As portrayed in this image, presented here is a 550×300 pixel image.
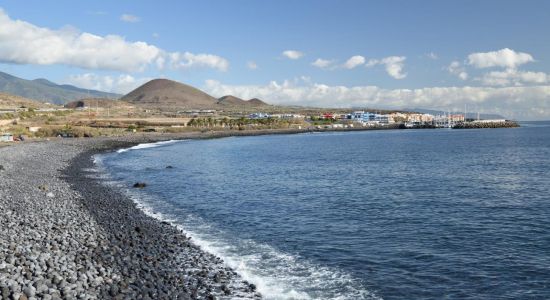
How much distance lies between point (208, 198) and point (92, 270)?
26.8 meters

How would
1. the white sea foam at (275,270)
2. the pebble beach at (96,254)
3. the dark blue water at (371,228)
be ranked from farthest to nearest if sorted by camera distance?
the dark blue water at (371,228) < the white sea foam at (275,270) < the pebble beach at (96,254)

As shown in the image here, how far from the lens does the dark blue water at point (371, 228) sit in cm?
2236

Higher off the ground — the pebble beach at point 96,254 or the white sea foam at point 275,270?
the pebble beach at point 96,254

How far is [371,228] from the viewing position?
109ft

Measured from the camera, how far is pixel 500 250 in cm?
2719

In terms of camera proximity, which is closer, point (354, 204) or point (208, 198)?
point (354, 204)

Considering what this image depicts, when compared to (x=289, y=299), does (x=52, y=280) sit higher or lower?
higher

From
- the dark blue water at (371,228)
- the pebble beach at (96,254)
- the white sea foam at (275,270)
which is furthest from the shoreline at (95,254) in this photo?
the dark blue water at (371,228)

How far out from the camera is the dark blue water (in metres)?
22.4

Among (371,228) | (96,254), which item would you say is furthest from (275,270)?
(371,228)

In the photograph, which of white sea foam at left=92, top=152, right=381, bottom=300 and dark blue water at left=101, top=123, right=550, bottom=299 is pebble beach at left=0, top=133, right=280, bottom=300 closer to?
white sea foam at left=92, top=152, right=381, bottom=300

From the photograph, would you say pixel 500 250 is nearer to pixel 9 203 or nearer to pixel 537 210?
pixel 537 210

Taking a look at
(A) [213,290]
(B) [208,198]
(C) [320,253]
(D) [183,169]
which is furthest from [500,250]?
(D) [183,169]

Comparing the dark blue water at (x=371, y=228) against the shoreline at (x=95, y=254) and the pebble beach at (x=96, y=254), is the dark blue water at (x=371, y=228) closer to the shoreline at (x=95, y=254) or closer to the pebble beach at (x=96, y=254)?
the pebble beach at (x=96, y=254)
